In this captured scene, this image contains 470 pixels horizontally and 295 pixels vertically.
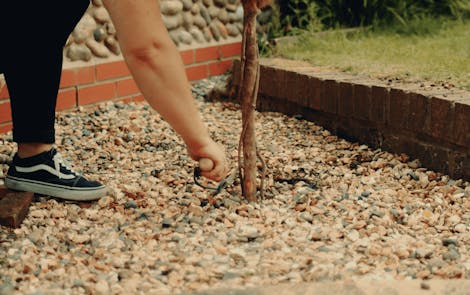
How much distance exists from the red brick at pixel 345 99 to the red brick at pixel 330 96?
0.02 meters

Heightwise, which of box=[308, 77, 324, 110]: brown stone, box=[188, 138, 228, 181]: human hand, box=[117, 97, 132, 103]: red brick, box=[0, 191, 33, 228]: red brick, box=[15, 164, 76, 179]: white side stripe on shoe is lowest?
box=[0, 191, 33, 228]: red brick

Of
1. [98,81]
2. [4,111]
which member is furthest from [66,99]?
[4,111]

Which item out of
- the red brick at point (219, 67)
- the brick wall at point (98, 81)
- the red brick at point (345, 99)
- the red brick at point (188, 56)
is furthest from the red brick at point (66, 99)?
the red brick at point (345, 99)

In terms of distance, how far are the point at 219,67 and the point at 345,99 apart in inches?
51.1

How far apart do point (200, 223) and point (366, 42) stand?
2135 millimetres

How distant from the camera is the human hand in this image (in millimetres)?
1814

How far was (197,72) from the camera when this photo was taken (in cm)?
399

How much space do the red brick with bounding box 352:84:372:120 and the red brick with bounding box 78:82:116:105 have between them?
123cm

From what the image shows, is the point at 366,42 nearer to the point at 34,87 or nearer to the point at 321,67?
the point at 321,67

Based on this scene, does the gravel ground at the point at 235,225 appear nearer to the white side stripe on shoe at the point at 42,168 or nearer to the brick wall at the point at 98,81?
the white side stripe on shoe at the point at 42,168

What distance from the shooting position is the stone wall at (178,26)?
11.1 ft

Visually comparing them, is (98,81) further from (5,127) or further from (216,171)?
(216,171)

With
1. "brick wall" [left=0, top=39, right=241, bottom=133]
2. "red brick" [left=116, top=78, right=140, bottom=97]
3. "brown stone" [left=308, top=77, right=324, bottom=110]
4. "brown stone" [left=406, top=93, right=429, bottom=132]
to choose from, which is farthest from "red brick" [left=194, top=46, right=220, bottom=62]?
"brown stone" [left=406, top=93, right=429, bottom=132]

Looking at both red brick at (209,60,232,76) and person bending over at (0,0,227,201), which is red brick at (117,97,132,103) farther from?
person bending over at (0,0,227,201)
